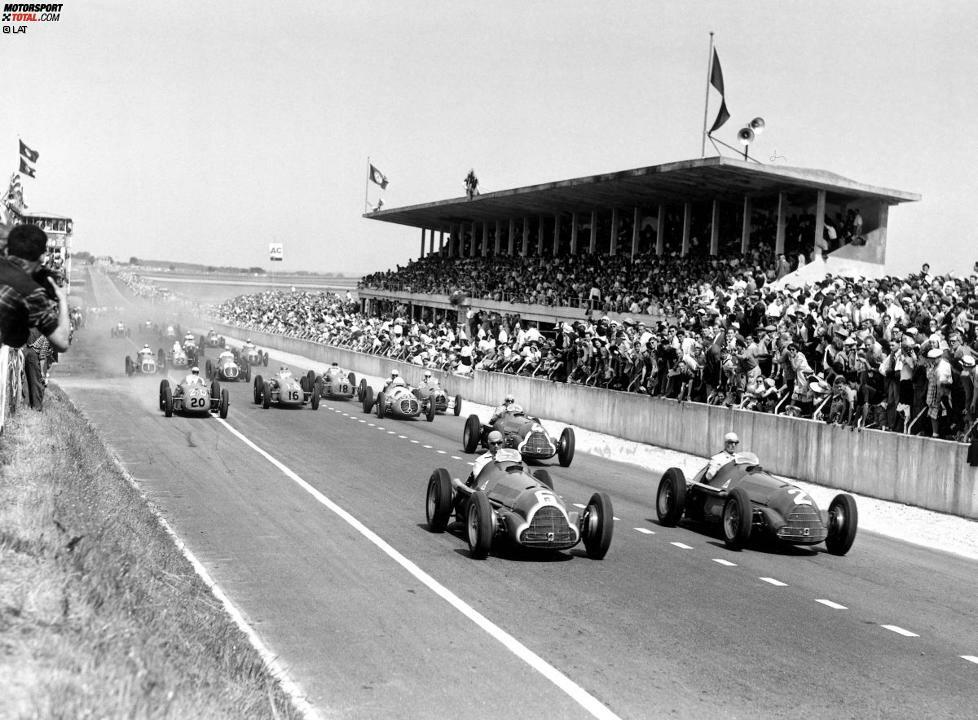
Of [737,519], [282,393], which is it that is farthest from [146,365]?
[737,519]

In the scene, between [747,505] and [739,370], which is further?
[739,370]

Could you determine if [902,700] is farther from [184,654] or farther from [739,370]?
[739,370]

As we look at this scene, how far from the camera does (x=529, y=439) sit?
20.4m

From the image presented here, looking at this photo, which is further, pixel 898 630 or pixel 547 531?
pixel 547 531

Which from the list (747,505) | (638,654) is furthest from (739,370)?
(638,654)

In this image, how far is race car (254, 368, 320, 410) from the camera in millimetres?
29969

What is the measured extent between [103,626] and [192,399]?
21511 millimetres

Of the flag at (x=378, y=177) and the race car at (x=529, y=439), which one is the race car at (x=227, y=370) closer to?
the race car at (x=529, y=439)

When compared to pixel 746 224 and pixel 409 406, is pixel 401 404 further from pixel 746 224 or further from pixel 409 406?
pixel 746 224

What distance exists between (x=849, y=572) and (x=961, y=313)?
9.90 m

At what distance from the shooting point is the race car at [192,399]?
86.8 ft

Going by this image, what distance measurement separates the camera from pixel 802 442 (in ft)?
62.9

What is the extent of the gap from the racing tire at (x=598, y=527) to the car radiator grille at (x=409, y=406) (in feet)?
56.3

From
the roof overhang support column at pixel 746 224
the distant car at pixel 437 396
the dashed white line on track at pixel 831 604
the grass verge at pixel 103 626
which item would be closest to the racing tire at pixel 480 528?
the grass verge at pixel 103 626
